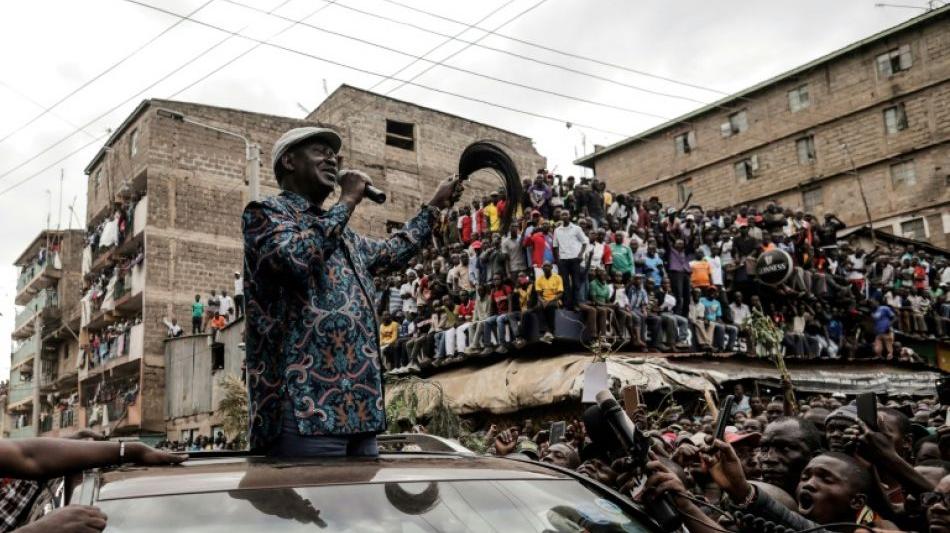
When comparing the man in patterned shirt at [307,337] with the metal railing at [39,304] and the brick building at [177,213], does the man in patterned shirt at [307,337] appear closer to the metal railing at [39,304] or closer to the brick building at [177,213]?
the brick building at [177,213]

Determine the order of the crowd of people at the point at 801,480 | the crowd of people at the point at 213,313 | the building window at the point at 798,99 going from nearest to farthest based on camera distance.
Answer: the crowd of people at the point at 801,480, the crowd of people at the point at 213,313, the building window at the point at 798,99

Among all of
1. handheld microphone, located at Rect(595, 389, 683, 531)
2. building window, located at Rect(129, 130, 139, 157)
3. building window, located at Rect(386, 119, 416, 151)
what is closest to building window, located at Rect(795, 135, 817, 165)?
building window, located at Rect(386, 119, 416, 151)

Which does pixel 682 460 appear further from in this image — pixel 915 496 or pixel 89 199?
pixel 89 199

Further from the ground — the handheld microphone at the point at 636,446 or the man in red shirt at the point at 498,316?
the man in red shirt at the point at 498,316

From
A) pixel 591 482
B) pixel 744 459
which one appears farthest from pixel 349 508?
pixel 744 459

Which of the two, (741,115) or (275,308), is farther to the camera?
(741,115)

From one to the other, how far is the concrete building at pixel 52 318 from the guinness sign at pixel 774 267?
89.1 ft

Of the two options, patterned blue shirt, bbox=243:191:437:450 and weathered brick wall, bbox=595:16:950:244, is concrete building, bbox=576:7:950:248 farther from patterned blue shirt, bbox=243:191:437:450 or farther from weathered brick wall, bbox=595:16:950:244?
patterned blue shirt, bbox=243:191:437:450

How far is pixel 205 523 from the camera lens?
183 cm

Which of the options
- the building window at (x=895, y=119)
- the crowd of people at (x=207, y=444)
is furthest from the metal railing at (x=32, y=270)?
the building window at (x=895, y=119)

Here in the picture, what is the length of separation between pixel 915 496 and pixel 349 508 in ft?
7.09

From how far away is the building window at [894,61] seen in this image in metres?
28.8

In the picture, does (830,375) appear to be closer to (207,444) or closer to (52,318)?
(207,444)

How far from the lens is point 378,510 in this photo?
6.37 ft
